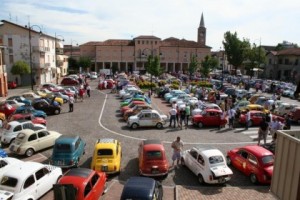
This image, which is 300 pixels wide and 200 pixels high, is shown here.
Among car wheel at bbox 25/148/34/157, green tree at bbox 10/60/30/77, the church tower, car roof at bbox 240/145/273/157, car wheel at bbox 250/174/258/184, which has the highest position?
the church tower

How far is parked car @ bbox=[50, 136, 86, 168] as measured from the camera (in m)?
14.7

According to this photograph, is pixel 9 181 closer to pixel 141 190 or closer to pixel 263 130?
pixel 141 190

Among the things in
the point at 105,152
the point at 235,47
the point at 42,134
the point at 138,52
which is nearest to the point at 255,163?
the point at 105,152

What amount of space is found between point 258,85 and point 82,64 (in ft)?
173

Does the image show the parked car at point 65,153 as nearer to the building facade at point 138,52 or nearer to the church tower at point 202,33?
the building facade at point 138,52

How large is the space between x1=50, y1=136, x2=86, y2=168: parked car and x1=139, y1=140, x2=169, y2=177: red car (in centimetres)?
348

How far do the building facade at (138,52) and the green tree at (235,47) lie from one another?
19025mm

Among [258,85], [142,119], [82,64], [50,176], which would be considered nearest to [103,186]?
[50,176]

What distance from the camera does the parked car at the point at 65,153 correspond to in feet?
48.1

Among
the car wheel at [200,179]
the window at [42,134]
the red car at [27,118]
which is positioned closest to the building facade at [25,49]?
the red car at [27,118]

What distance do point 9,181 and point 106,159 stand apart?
4.40 meters

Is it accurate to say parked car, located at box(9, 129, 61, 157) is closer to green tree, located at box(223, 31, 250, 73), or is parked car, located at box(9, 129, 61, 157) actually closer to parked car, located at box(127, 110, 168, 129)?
parked car, located at box(127, 110, 168, 129)

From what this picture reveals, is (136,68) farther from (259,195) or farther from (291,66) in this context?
(259,195)

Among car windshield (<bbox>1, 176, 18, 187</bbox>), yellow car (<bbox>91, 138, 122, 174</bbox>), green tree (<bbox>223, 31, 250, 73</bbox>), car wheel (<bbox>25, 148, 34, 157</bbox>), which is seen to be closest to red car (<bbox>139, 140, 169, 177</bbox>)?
yellow car (<bbox>91, 138, 122, 174</bbox>)
